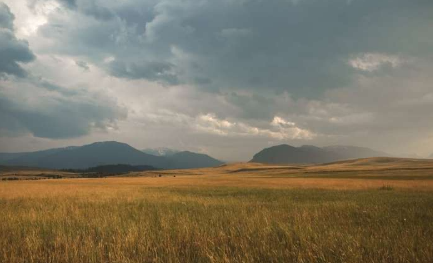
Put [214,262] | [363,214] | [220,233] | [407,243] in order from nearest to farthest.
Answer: [214,262] → [407,243] → [220,233] → [363,214]

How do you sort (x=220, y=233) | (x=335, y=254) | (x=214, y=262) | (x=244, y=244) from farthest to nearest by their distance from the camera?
1. (x=220, y=233)
2. (x=244, y=244)
3. (x=335, y=254)
4. (x=214, y=262)

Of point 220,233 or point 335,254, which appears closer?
point 335,254

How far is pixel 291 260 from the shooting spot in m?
5.38

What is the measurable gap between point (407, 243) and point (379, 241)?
550 millimetres

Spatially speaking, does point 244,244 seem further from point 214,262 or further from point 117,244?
point 117,244

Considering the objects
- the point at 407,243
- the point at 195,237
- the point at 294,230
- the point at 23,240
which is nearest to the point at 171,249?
the point at 195,237

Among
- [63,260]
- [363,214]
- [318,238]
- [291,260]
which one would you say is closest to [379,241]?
[318,238]

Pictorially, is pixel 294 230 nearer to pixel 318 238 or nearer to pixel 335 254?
pixel 318 238

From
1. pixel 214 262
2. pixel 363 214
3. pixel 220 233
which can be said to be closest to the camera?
pixel 214 262

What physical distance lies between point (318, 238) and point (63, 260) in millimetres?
6033

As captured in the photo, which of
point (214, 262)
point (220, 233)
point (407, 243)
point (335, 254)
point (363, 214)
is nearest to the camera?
point (214, 262)

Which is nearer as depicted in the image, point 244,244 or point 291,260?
point 291,260

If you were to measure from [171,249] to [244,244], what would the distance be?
1.77 m

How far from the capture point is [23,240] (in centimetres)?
756
